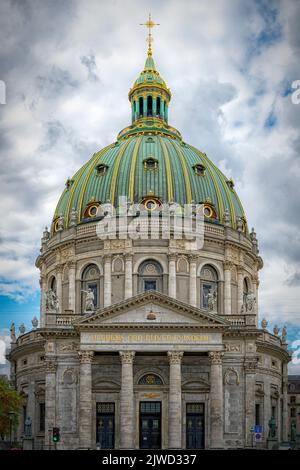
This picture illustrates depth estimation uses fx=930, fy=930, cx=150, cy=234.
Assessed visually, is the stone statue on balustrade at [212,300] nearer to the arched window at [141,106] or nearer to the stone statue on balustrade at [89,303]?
the stone statue on balustrade at [89,303]

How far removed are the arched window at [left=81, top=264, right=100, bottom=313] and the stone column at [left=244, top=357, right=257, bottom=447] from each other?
18349mm

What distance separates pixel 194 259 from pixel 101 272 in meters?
9.35

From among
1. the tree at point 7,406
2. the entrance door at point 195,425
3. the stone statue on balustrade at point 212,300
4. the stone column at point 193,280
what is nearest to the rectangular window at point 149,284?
Answer: the stone column at point 193,280

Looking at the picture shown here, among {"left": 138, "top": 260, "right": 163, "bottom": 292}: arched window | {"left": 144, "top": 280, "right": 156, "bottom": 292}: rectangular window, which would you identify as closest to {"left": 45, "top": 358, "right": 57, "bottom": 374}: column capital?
{"left": 138, "top": 260, "right": 163, "bottom": 292}: arched window

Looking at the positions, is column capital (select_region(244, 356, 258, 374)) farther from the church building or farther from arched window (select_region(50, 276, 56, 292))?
arched window (select_region(50, 276, 56, 292))

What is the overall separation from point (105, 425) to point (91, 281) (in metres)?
17.2

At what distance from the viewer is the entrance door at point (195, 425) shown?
8031 centimetres

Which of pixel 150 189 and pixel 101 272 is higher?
pixel 150 189

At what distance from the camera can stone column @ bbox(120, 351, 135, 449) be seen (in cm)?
7700

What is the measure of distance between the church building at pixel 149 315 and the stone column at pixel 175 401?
3.7 inches

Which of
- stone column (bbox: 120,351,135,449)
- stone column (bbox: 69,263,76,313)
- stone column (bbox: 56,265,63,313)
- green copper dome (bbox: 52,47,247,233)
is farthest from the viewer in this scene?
green copper dome (bbox: 52,47,247,233)
